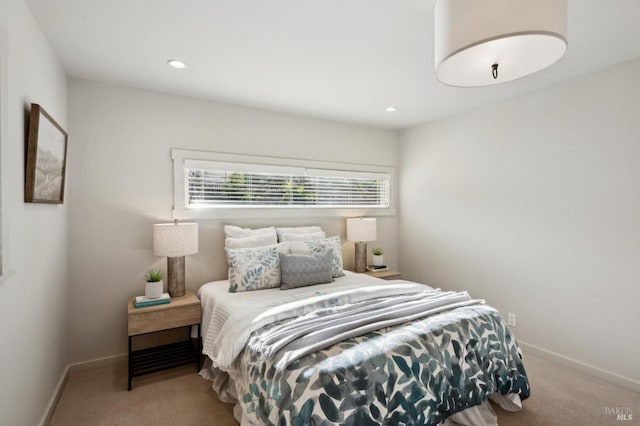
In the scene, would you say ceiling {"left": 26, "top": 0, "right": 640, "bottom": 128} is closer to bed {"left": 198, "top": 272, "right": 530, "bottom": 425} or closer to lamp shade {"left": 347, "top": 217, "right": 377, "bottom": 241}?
lamp shade {"left": 347, "top": 217, "right": 377, "bottom": 241}

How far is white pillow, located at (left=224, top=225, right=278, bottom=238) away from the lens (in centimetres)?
328

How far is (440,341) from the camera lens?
1.89m

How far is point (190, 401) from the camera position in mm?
2365

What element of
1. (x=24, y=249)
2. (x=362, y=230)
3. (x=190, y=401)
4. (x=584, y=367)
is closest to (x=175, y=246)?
(x=24, y=249)

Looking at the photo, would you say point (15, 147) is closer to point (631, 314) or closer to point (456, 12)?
point (456, 12)

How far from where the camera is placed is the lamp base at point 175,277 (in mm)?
2930

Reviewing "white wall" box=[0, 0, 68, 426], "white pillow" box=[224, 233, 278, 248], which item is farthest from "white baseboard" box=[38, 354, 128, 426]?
"white pillow" box=[224, 233, 278, 248]

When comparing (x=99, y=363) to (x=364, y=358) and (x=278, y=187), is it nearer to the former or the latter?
(x=278, y=187)

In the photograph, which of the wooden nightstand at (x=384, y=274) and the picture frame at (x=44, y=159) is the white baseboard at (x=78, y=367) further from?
the wooden nightstand at (x=384, y=274)

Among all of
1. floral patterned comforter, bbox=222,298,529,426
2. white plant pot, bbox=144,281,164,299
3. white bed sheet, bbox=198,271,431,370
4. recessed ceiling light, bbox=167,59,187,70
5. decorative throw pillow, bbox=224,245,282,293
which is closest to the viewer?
floral patterned comforter, bbox=222,298,529,426

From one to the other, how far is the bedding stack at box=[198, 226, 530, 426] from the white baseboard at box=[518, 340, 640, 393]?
1.02m

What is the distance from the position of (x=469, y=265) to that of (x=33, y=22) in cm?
427

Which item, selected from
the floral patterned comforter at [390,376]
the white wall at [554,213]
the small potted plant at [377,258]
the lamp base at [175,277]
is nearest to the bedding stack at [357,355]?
the floral patterned comforter at [390,376]

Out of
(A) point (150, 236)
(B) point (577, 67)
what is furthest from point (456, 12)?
(A) point (150, 236)
